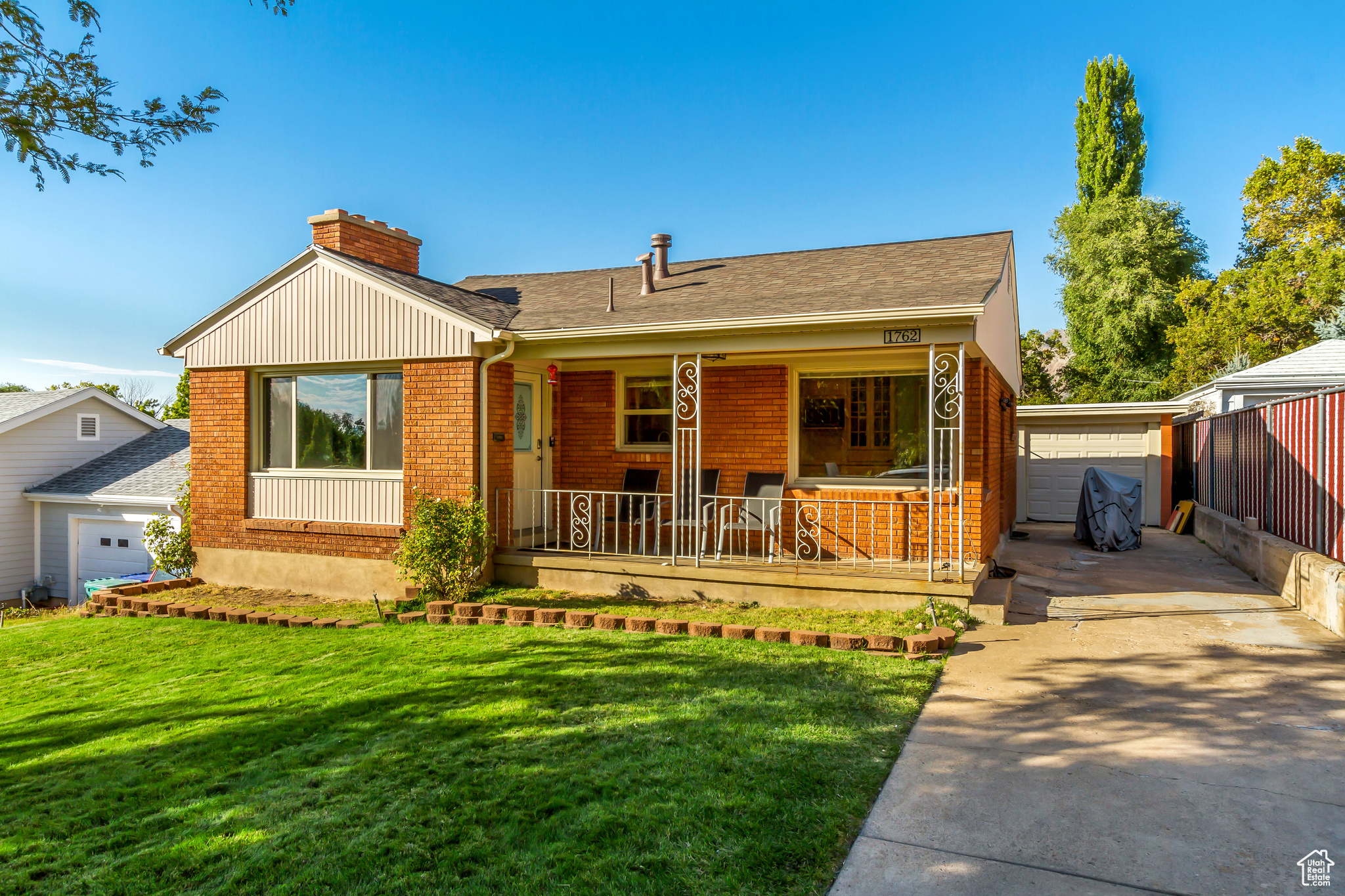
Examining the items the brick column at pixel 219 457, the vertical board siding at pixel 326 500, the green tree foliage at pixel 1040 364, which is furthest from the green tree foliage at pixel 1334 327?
the brick column at pixel 219 457

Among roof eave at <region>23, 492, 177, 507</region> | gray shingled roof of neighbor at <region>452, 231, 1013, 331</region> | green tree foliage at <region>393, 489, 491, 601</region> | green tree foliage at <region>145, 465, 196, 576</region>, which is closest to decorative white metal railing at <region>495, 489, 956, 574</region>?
green tree foliage at <region>393, 489, 491, 601</region>

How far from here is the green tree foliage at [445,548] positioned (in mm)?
8453

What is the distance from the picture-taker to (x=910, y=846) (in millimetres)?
3205

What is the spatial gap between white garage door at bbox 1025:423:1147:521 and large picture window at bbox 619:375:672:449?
1056cm

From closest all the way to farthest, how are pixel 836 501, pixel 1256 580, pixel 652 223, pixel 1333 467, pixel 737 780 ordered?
1. pixel 737 780
2. pixel 1333 467
3. pixel 836 501
4. pixel 1256 580
5. pixel 652 223

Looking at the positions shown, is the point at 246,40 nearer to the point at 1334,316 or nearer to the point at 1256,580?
the point at 1256,580

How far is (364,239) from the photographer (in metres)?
10.7

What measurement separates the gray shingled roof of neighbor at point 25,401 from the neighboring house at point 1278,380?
25484 mm

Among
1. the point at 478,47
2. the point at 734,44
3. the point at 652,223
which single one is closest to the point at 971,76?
the point at 734,44

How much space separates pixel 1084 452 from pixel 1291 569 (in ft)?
30.0

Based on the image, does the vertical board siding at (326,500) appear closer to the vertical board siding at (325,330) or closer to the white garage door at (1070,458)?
the vertical board siding at (325,330)

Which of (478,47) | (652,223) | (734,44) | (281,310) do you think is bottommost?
(281,310)

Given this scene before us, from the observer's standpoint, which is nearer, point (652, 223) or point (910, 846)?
point (910, 846)

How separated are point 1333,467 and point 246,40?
35.7 feet
